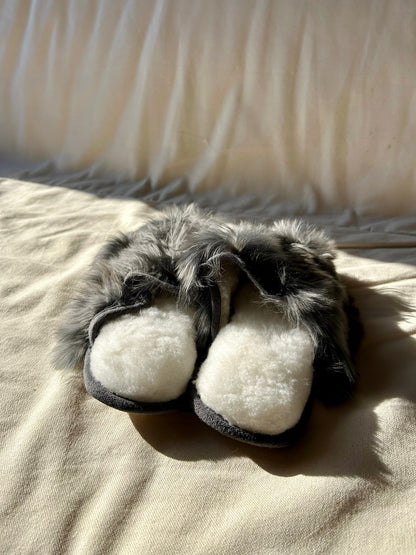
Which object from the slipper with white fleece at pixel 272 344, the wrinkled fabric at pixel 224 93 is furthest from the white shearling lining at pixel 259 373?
the wrinkled fabric at pixel 224 93

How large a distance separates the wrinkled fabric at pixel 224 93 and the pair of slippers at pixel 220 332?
55 cm

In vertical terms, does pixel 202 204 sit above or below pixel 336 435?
above

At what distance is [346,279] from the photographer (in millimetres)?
904

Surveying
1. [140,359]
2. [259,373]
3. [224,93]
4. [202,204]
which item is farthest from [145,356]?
[224,93]

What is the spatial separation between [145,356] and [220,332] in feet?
0.33

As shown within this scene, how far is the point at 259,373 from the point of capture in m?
0.56

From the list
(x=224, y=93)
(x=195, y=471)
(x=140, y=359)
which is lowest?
(x=195, y=471)

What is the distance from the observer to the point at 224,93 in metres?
1.28

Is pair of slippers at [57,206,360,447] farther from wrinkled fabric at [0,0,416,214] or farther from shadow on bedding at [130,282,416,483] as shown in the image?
wrinkled fabric at [0,0,416,214]

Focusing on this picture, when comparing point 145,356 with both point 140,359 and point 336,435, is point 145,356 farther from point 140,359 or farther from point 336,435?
point 336,435

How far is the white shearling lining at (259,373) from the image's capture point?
54 centimetres

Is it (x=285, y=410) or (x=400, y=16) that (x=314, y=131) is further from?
(x=285, y=410)

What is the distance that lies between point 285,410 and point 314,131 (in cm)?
85

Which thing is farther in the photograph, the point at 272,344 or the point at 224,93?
the point at 224,93
